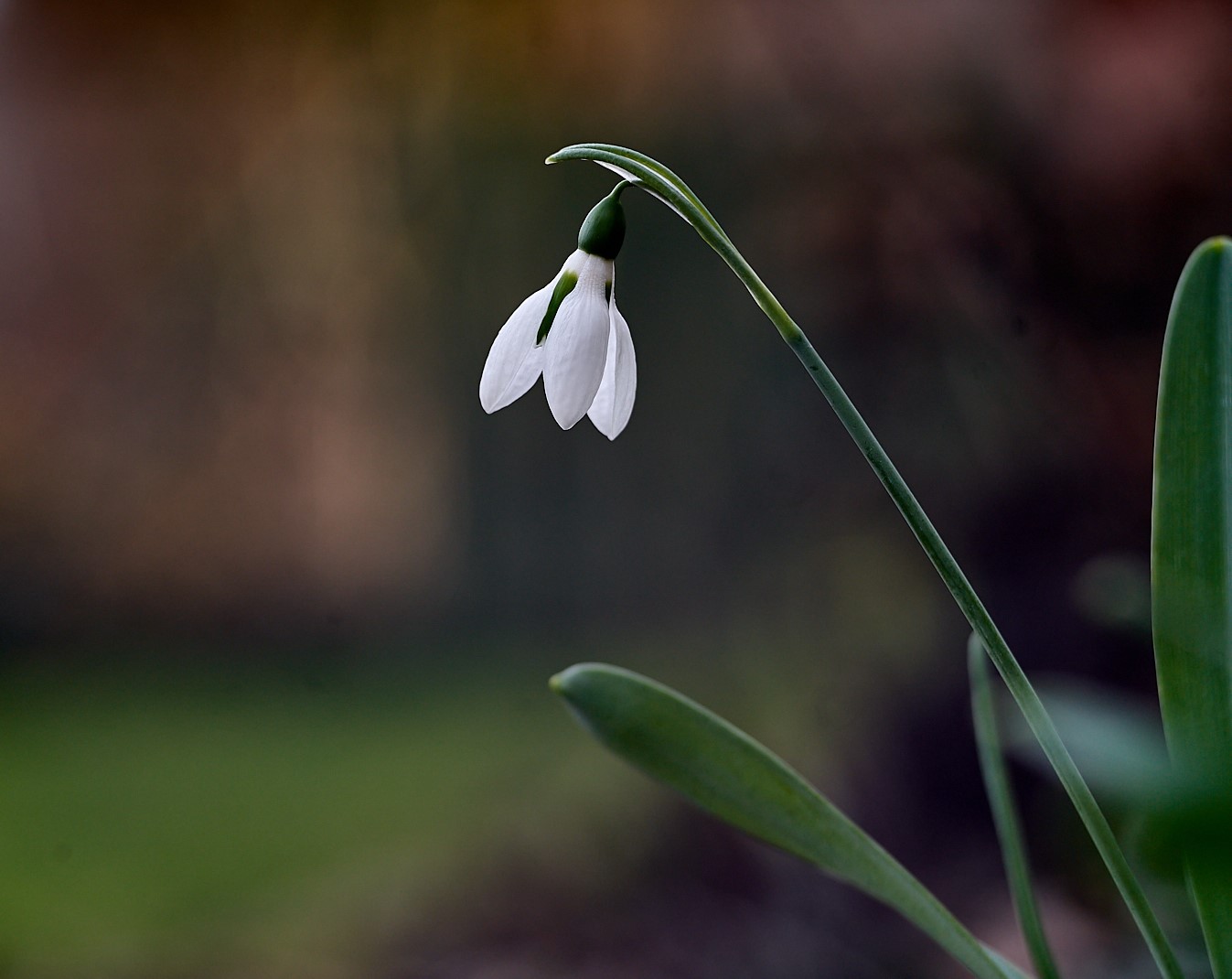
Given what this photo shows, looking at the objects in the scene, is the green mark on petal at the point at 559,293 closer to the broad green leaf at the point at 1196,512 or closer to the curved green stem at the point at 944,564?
the curved green stem at the point at 944,564

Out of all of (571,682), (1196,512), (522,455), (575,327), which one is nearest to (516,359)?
(575,327)

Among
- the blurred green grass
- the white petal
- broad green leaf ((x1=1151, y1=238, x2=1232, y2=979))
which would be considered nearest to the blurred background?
the blurred green grass

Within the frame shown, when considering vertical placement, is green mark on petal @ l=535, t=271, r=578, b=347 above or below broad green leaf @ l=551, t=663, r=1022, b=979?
above

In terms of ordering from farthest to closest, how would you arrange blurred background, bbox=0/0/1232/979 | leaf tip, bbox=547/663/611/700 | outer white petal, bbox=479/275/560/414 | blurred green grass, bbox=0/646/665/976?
blurred green grass, bbox=0/646/665/976 → blurred background, bbox=0/0/1232/979 → outer white petal, bbox=479/275/560/414 → leaf tip, bbox=547/663/611/700

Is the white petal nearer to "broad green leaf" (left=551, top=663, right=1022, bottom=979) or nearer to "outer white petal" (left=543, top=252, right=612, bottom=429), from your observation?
"outer white petal" (left=543, top=252, right=612, bottom=429)

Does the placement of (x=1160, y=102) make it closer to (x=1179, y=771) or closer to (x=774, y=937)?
(x=774, y=937)

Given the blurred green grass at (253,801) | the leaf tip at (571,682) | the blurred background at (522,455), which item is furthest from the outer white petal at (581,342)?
the blurred green grass at (253,801)

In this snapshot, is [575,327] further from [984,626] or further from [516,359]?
[984,626]
